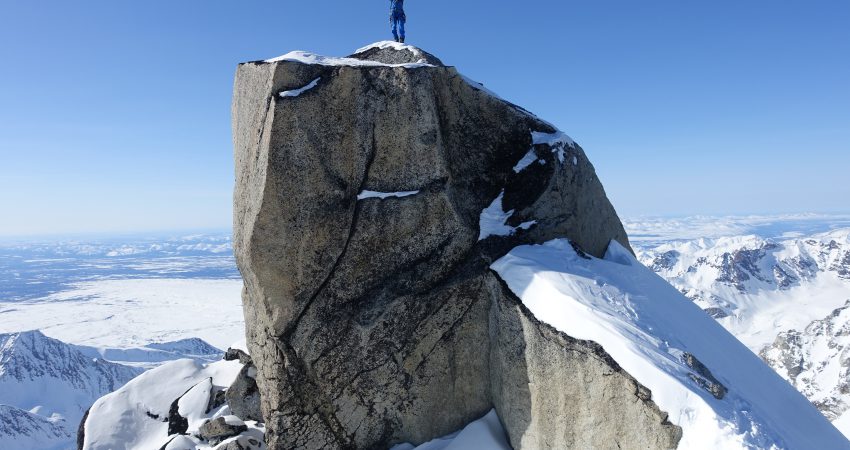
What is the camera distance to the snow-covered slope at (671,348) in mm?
7613

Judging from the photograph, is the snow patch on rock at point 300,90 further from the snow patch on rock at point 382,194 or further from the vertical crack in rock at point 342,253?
the snow patch on rock at point 382,194

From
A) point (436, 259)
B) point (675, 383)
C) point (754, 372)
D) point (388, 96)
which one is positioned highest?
point (388, 96)

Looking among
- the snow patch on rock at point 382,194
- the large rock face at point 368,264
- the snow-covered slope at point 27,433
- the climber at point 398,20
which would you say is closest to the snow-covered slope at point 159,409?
the large rock face at point 368,264

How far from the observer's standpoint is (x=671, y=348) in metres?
9.07

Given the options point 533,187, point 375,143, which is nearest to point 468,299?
point 533,187

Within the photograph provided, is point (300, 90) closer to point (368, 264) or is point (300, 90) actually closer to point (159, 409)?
point (368, 264)

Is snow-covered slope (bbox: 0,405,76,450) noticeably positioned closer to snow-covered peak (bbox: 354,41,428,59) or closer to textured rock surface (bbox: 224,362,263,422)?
textured rock surface (bbox: 224,362,263,422)

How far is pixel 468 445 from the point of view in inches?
438

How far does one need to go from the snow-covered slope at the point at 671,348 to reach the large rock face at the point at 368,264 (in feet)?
3.12

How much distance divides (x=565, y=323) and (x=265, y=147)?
8.12 metres

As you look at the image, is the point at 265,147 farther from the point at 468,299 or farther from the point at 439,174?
the point at 468,299

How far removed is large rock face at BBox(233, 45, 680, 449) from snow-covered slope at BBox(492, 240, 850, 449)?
95 centimetres

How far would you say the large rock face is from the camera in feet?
36.5

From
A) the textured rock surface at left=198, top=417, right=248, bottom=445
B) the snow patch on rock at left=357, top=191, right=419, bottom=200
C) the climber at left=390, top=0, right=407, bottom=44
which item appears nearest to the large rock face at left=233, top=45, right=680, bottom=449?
the snow patch on rock at left=357, top=191, right=419, bottom=200
